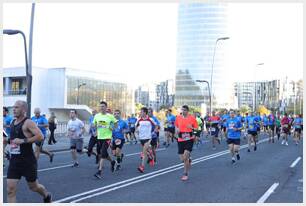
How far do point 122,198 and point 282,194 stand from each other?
3036 millimetres

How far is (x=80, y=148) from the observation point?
14398 millimetres

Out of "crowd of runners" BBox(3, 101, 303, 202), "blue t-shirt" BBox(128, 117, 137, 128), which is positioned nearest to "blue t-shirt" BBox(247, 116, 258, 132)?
"crowd of runners" BBox(3, 101, 303, 202)

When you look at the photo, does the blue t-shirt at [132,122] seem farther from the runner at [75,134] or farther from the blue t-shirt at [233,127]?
the runner at [75,134]

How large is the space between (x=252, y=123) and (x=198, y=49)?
108752mm

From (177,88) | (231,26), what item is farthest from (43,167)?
(177,88)

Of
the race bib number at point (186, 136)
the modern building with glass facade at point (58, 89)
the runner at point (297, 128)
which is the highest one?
the modern building with glass facade at point (58, 89)

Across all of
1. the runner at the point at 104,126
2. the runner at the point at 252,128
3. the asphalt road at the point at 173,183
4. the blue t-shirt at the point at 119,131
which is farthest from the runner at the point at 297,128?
the runner at the point at 104,126

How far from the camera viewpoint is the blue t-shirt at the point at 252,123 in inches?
832

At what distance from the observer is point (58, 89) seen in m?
76.6

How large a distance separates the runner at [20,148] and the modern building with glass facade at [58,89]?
212 ft

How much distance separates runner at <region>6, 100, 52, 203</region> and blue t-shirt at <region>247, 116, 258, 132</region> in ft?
49.4

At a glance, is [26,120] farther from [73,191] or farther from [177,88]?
[177,88]

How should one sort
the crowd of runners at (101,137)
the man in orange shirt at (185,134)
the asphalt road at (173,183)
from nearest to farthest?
the crowd of runners at (101,137), the asphalt road at (173,183), the man in orange shirt at (185,134)

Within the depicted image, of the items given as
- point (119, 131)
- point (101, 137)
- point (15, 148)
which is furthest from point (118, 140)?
point (15, 148)
